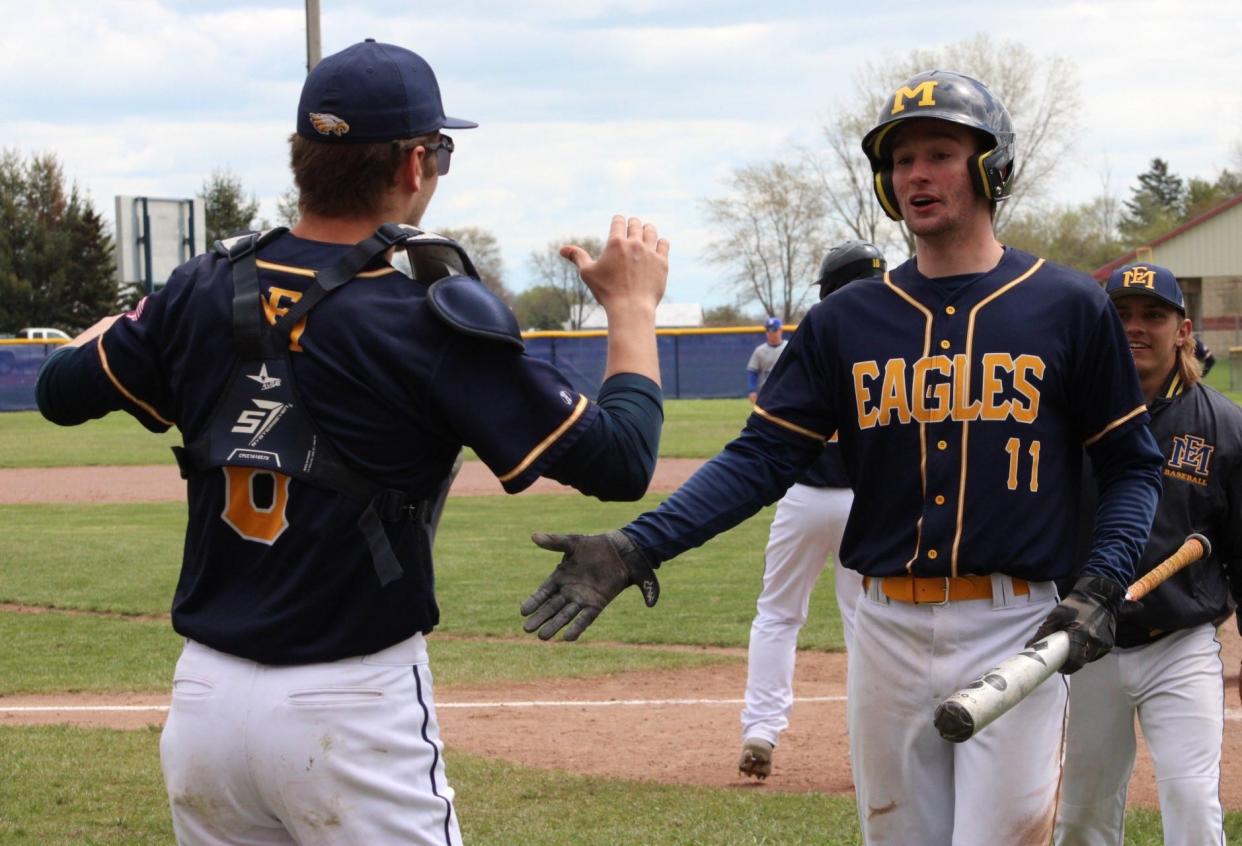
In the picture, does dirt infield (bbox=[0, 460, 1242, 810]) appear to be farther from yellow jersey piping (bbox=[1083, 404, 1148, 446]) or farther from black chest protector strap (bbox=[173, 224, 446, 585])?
black chest protector strap (bbox=[173, 224, 446, 585])

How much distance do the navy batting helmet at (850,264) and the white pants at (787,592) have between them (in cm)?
93

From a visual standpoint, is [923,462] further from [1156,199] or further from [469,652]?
[1156,199]

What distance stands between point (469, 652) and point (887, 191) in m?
6.43

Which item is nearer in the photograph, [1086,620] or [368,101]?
[368,101]

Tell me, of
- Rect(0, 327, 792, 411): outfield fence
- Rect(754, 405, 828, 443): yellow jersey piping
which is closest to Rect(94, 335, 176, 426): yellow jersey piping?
Rect(754, 405, 828, 443): yellow jersey piping

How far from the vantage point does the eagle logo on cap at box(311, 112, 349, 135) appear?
2826 mm

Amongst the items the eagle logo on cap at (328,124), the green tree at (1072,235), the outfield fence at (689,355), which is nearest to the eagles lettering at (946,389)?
the eagle logo on cap at (328,124)

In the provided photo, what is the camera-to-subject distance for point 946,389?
3500mm

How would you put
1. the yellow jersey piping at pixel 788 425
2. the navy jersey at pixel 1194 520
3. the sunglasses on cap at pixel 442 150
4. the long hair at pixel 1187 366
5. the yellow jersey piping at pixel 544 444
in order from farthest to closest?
the long hair at pixel 1187 366
the navy jersey at pixel 1194 520
the yellow jersey piping at pixel 788 425
the sunglasses on cap at pixel 442 150
the yellow jersey piping at pixel 544 444

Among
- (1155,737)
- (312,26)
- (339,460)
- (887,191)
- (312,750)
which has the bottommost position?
(1155,737)

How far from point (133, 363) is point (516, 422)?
30.8 inches

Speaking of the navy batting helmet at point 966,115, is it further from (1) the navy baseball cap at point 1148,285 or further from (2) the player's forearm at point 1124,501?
(1) the navy baseball cap at point 1148,285

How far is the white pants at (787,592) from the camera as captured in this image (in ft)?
22.2

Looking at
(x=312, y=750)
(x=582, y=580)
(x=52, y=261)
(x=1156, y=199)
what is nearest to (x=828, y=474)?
(x=582, y=580)
